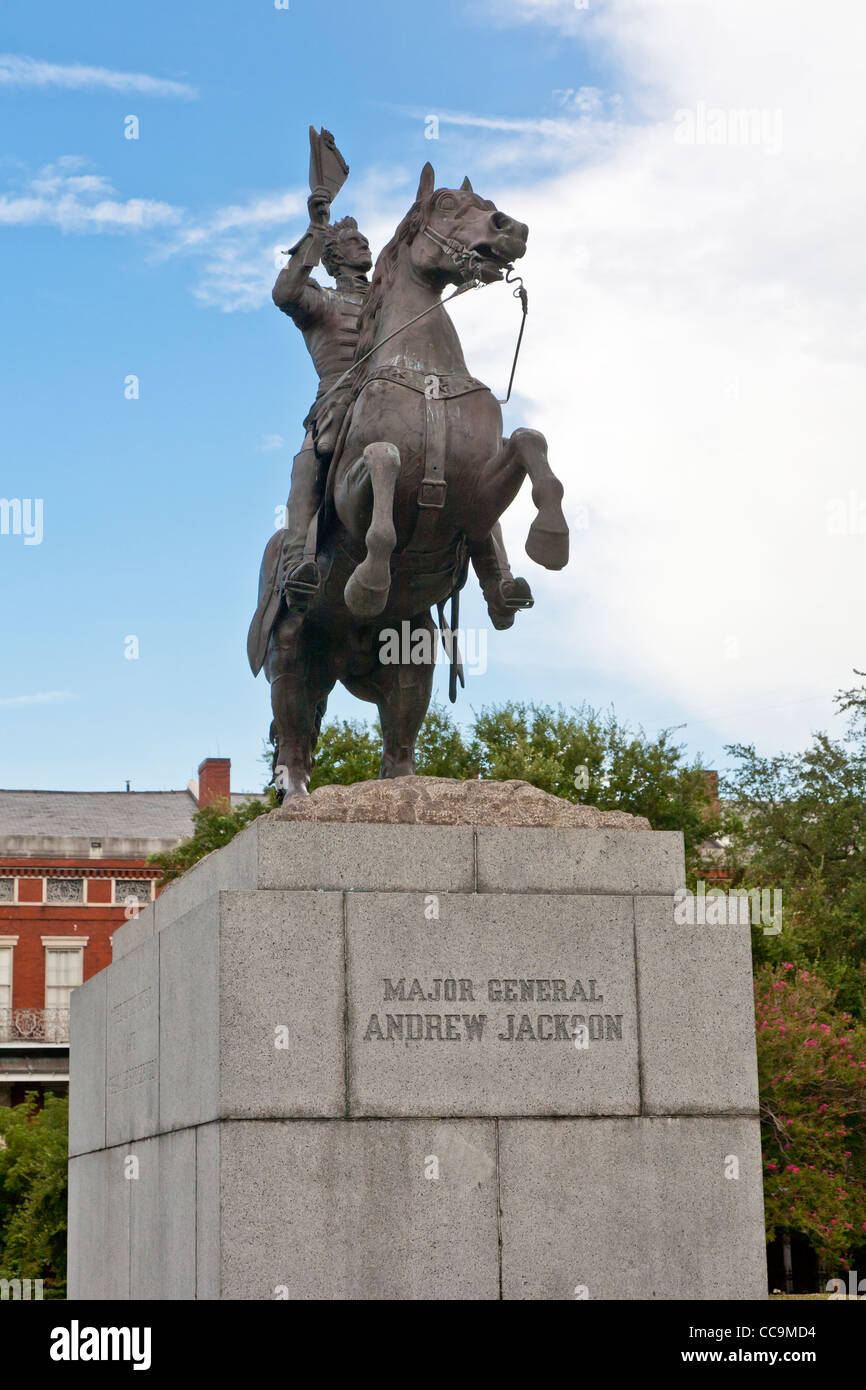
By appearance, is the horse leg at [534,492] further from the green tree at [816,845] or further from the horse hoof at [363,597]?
the green tree at [816,845]

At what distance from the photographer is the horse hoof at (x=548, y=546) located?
9648 millimetres

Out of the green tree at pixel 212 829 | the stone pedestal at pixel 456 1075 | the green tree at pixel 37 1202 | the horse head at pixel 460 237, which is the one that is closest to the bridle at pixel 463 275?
the horse head at pixel 460 237

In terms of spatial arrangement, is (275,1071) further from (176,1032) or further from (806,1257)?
(806,1257)

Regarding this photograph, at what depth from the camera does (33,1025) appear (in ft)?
184

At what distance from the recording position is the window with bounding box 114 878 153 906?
59562 mm

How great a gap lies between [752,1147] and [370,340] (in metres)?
5.27

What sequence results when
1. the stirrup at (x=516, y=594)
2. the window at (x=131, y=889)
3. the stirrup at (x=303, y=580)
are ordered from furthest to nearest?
the window at (x=131, y=889) → the stirrup at (x=303, y=580) → the stirrup at (x=516, y=594)

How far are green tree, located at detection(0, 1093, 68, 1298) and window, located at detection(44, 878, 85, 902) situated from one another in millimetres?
25504

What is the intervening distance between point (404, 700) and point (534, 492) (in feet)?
7.64

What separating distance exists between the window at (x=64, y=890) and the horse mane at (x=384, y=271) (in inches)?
1963

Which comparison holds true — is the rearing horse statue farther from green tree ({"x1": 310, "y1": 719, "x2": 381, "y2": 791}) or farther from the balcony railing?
the balcony railing

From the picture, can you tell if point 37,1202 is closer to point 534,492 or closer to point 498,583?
point 498,583

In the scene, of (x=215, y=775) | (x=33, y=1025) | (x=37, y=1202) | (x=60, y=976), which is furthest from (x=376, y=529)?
(x=215, y=775)

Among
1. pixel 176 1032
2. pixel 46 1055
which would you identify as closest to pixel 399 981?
pixel 176 1032
